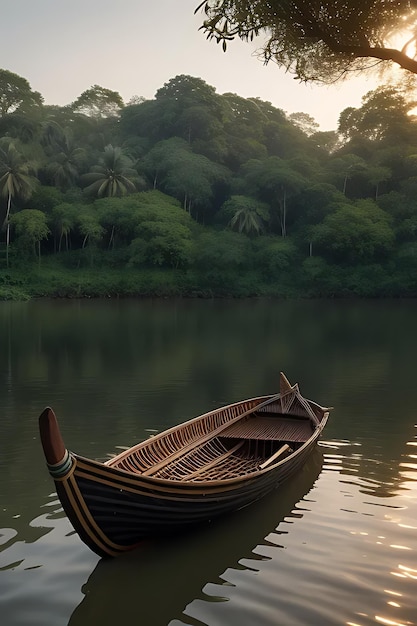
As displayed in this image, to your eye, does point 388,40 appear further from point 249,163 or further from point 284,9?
point 249,163

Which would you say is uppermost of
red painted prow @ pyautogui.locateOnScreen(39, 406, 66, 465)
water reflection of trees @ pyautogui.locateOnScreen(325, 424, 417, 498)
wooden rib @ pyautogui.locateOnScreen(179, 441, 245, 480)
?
red painted prow @ pyautogui.locateOnScreen(39, 406, 66, 465)

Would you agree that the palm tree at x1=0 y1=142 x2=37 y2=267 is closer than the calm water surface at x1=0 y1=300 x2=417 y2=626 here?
No

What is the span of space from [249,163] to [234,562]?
50.7 meters

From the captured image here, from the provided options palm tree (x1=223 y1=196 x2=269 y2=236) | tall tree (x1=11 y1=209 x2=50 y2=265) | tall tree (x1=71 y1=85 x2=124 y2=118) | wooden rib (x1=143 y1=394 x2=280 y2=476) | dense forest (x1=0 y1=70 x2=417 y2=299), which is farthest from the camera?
tall tree (x1=71 y1=85 x2=124 y2=118)

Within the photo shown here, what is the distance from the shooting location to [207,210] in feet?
188

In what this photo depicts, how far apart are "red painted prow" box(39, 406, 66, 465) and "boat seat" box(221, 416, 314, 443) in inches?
161

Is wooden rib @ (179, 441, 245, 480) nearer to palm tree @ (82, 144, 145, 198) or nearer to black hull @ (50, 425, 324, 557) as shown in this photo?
black hull @ (50, 425, 324, 557)

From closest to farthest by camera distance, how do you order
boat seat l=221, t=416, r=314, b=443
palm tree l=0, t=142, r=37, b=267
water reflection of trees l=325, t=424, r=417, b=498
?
water reflection of trees l=325, t=424, r=417, b=498
boat seat l=221, t=416, r=314, b=443
palm tree l=0, t=142, r=37, b=267

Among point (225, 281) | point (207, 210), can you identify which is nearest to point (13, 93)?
point (207, 210)

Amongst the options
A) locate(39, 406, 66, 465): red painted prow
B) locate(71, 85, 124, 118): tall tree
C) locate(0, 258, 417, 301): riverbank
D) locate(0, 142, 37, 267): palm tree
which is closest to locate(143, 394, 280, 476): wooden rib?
locate(39, 406, 66, 465): red painted prow

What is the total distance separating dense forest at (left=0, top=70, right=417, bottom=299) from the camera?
1832 inches

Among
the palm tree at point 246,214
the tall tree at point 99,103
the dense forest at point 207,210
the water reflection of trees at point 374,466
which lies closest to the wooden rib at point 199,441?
the water reflection of trees at point 374,466

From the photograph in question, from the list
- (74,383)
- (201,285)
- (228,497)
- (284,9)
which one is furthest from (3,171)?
(228,497)

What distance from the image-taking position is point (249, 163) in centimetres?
5397
